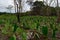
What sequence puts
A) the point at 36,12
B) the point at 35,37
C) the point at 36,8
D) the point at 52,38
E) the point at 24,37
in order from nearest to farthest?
1. the point at 24,37
2. the point at 35,37
3. the point at 52,38
4. the point at 36,12
5. the point at 36,8

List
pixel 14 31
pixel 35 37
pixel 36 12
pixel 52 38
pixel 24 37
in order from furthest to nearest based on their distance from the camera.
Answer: pixel 36 12
pixel 14 31
pixel 52 38
pixel 35 37
pixel 24 37

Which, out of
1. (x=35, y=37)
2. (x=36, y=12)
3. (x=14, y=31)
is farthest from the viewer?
(x=36, y=12)

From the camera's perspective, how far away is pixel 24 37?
2.87 m

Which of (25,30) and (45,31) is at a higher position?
(45,31)

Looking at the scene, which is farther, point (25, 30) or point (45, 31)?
point (25, 30)

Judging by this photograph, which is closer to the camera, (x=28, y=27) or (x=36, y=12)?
(x=28, y=27)

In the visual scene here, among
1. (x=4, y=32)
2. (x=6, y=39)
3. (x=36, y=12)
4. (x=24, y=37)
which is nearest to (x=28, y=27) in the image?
(x=4, y=32)

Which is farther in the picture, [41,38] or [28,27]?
[28,27]

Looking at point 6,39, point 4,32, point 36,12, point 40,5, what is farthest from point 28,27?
point 40,5

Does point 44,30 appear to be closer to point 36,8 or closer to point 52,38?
point 52,38

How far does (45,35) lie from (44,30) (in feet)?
0.46

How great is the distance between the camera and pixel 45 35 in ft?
11.4

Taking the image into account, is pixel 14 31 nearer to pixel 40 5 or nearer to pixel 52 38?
pixel 52 38

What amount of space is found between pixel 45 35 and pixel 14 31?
0.85 m
